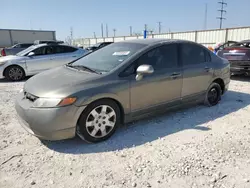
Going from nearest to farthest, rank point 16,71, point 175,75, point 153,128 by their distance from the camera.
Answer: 1. point 153,128
2. point 175,75
3. point 16,71

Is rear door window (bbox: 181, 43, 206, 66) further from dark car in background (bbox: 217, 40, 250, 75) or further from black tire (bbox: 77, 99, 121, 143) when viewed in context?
dark car in background (bbox: 217, 40, 250, 75)

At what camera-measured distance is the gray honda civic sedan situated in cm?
279

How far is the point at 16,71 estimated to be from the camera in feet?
26.0

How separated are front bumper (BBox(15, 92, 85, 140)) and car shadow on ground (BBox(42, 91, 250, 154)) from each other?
12.2 inches

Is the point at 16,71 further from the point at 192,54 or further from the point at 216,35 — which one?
the point at 216,35

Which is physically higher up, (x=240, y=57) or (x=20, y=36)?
(x=20, y=36)

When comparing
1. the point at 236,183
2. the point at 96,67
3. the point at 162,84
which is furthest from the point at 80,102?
the point at 236,183

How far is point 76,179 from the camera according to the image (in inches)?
93.5

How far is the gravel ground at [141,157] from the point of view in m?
2.36

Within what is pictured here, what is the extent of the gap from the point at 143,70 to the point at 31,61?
618 cm

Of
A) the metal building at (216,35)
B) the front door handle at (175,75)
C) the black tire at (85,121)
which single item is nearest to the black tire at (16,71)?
the black tire at (85,121)

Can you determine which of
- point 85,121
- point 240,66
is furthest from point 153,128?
point 240,66

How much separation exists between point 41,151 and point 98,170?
3.09ft

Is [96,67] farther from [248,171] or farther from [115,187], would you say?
[248,171]
